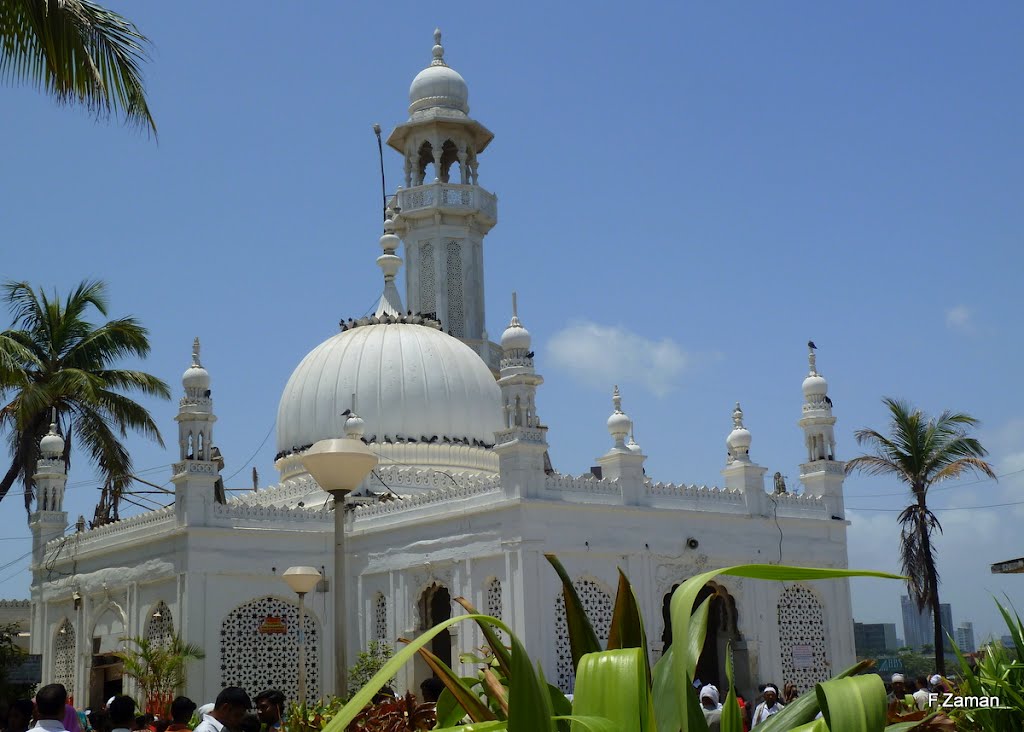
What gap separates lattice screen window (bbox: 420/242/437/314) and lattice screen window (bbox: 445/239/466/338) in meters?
0.46

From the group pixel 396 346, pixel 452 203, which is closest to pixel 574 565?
pixel 396 346

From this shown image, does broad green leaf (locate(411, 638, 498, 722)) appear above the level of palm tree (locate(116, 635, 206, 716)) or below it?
above

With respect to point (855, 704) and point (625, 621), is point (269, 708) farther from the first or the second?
point (855, 704)

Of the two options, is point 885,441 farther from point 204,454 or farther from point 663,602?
point 204,454

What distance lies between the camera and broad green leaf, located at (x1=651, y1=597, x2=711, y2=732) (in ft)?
13.0

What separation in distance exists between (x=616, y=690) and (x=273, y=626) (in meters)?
23.6

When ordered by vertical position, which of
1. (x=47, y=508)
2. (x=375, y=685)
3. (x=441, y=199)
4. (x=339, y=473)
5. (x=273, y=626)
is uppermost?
(x=441, y=199)

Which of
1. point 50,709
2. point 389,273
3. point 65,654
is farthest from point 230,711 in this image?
point 389,273

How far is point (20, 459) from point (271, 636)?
21.6 feet

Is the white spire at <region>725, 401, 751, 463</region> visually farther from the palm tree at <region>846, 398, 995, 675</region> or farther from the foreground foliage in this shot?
the foreground foliage

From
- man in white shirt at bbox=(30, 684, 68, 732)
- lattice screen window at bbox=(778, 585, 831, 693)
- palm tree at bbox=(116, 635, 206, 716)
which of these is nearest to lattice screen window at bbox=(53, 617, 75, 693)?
palm tree at bbox=(116, 635, 206, 716)

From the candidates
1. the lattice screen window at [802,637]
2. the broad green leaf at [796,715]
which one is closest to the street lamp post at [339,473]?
the broad green leaf at [796,715]

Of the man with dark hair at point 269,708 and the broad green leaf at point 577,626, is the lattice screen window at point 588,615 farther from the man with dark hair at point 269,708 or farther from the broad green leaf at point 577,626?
the broad green leaf at point 577,626

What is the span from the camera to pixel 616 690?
12.0 ft
